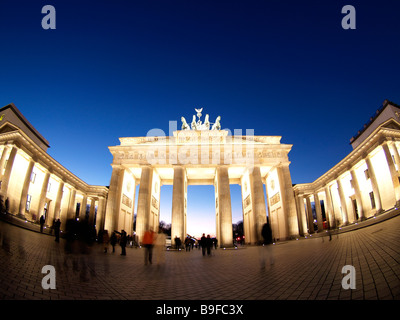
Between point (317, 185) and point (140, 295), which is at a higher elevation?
point (317, 185)

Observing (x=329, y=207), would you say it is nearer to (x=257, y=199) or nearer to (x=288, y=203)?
(x=288, y=203)

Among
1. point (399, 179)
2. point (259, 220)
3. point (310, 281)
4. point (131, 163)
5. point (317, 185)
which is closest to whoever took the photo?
point (310, 281)

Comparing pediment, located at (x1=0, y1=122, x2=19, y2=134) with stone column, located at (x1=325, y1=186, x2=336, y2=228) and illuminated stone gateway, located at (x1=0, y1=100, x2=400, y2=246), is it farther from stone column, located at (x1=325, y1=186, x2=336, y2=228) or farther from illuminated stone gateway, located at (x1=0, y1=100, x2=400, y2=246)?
stone column, located at (x1=325, y1=186, x2=336, y2=228)

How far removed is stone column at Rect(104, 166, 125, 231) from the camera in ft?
86.0

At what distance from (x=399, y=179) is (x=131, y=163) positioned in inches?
1297

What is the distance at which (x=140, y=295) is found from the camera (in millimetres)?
3928

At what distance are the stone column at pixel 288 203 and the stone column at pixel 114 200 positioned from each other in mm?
22818


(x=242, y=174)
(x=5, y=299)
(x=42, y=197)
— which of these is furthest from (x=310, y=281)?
(x=42, y=197)

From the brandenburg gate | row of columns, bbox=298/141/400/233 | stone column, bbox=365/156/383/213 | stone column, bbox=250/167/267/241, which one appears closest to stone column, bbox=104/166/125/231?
the brandenburg gate

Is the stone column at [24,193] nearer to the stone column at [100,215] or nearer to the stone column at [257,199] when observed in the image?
the stone column at [100,215]

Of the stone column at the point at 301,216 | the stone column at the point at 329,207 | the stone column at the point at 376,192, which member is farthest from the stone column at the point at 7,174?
the stone column at the point at 329,207

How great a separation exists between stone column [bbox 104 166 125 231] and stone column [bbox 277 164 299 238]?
22.8 m

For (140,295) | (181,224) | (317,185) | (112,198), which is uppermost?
(317,185)
